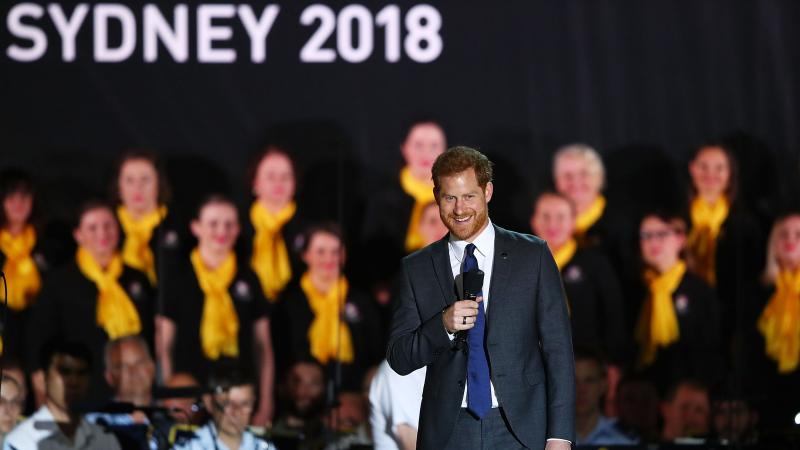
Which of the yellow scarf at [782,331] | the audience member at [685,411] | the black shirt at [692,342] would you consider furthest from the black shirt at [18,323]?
the yellow scarf at [782,331]

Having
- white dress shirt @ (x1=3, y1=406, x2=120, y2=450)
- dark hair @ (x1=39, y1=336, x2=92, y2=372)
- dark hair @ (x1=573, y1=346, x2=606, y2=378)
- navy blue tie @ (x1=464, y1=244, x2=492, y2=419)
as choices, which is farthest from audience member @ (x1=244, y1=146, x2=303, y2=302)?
navy blue tie @ (x1=464, y1=244, x2=492, y2=419)

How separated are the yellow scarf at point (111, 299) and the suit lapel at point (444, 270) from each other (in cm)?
367

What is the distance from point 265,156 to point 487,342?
11.9ft

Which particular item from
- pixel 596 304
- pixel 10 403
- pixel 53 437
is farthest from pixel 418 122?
pixel 10 403

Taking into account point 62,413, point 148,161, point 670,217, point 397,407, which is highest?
point 148,161

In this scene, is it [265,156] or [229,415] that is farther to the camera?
[265,156]

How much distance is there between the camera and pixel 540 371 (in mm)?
2713

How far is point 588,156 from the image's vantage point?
6.12 metres

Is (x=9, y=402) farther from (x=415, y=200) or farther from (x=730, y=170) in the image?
(x=730, y=170)

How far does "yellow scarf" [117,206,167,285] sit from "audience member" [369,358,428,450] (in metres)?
2.38

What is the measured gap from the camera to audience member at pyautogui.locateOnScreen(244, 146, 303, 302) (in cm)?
614

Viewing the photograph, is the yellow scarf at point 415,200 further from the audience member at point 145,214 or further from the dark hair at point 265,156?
the audience member at point 145,214

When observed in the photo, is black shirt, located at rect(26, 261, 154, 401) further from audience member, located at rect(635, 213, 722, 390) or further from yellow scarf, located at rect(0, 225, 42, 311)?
audience member, located at rect(635, 213, 722, 390)

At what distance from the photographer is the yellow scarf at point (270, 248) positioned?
6.14 m
